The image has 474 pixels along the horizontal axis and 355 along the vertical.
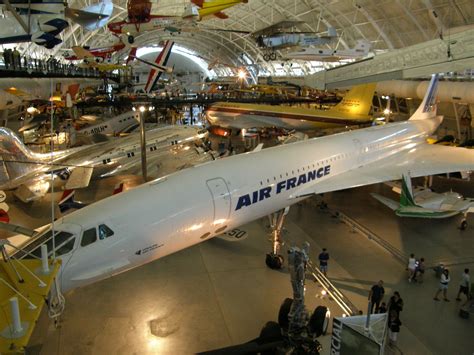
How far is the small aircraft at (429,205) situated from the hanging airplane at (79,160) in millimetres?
11278

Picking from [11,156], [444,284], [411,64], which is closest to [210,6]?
[11,156]

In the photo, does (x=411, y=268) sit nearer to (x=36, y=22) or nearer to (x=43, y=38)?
(x=43, y=38)

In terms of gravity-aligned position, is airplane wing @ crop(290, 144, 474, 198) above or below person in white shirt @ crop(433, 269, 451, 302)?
above

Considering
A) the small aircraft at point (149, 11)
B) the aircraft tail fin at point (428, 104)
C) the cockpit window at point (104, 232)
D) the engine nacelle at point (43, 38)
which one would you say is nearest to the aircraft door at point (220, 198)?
the cockpit window at point (104, 232)

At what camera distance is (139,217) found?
9.59m

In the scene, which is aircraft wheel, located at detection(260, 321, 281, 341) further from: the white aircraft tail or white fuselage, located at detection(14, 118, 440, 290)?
the white aircraft tail

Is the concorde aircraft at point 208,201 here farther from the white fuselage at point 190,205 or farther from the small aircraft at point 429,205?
the small aircraft at point 429,205

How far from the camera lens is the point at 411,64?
912 cm

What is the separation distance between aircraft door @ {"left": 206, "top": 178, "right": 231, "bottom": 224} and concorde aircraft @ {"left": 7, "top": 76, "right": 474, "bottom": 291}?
0.03 meters

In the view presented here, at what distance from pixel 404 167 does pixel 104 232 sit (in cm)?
1365

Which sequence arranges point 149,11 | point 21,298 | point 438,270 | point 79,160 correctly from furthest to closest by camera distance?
point 149,11, point 79,160, point 438,270, point 21,298

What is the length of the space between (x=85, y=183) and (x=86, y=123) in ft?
76.3

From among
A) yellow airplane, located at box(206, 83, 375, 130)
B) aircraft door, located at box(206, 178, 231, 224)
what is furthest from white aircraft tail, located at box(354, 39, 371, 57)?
aircraft door, located at box(206, 178, 231, 224)

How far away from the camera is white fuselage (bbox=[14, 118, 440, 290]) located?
8.95 meters
